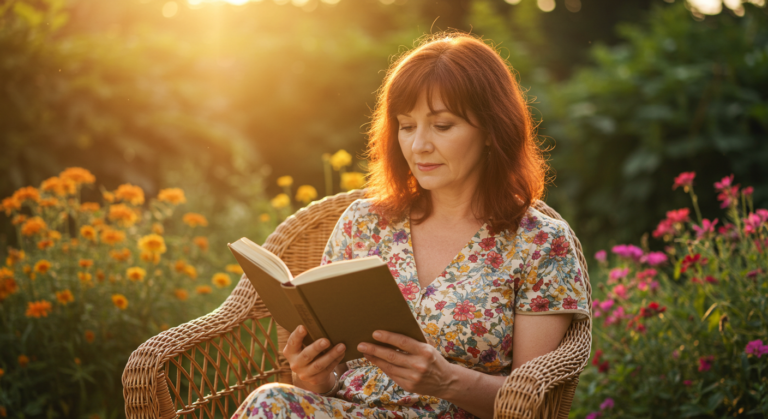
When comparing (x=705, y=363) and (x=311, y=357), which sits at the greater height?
(x=311, y=357)

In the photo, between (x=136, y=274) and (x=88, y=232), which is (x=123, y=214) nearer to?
(x=88, y=232)

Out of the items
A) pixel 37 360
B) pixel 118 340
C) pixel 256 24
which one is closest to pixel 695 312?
pixel 118 340

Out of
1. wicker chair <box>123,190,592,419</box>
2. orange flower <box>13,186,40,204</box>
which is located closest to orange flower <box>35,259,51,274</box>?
orange flower <box>13,186,40,204</box>

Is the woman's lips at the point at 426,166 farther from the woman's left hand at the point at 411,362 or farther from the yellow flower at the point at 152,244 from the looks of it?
the yellow flower at the point at 152,244

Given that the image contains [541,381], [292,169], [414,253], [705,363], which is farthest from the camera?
[292,169]

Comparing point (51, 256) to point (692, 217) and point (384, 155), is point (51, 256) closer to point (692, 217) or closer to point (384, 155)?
point (384, 155)

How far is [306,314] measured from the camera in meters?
1.40

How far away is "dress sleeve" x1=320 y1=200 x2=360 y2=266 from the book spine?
51cm

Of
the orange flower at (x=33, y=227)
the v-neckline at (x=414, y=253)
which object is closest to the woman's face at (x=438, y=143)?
the v-neckline at (x=414, y=253)

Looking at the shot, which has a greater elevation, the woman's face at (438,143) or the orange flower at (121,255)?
the woman's face at (438,143)

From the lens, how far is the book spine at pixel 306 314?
1.32m

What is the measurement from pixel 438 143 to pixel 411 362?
2.30ft

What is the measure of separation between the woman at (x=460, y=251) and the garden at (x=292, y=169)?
0.79m

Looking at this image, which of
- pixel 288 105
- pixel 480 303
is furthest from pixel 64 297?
pixel 288 105
